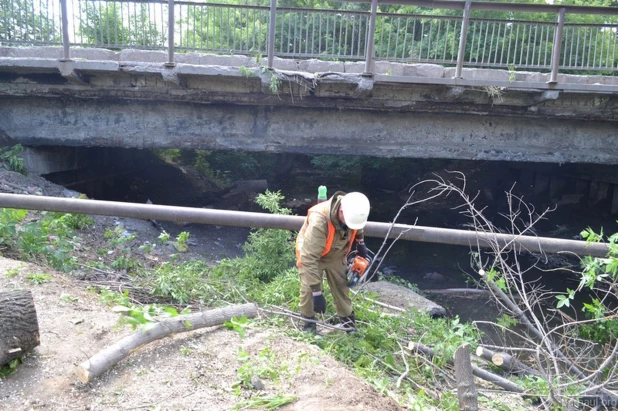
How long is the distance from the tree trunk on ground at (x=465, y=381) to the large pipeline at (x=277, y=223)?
1.33 metres

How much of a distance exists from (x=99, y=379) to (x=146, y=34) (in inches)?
297

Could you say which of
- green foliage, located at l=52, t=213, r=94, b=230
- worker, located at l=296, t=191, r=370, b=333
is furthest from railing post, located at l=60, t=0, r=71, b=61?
worker, located at l=296, t=191, r=370, b=333

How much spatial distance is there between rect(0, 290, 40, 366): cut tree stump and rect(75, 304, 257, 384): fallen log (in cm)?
38

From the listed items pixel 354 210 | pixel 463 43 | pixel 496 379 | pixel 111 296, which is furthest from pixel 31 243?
pixel 463 43

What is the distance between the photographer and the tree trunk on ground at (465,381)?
3.03 metres

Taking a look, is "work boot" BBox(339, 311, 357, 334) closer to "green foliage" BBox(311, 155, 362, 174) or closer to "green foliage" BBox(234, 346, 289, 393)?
"green foliage" BBox(234, 346, 289, 393)

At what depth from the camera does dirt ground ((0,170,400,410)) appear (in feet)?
9.29

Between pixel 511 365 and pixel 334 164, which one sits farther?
pixel 334 164

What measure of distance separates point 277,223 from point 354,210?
93cm

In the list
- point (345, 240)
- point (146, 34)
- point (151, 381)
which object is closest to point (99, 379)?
point (151, 381)

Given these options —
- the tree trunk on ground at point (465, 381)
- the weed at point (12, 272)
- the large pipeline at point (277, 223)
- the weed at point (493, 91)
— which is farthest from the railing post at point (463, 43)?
the weed at point (12, 272)

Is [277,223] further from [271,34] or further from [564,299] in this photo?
[271,34]

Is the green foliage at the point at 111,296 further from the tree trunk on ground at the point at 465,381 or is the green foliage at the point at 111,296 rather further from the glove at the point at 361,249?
the tree trunk on ground at the point at 465,381

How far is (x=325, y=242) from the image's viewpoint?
4066mm
